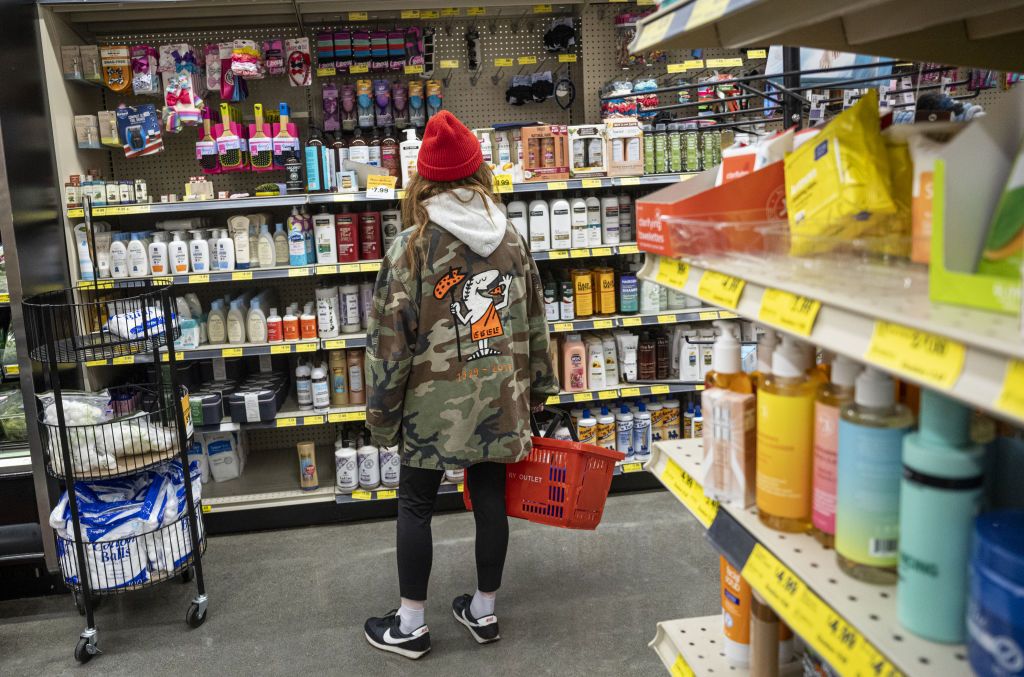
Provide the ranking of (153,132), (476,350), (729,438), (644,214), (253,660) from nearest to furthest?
(729,438), (644,214), (476,350), (253,660), (153,132)

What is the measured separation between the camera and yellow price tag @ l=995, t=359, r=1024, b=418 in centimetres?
74

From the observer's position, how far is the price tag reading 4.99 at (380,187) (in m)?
4.04

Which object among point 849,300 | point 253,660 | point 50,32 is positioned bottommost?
point 253,660

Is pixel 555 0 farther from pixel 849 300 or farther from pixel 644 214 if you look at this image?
pixel 849 300

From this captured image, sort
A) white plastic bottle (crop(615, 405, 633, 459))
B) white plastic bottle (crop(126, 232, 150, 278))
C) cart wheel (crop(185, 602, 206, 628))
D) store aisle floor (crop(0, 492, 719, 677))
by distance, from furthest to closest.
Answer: white plastic bottle (crop(615, 405, 633, 459)) < white plastic bottle (crop(126, 232, 150, 278)) < cart wheel (crop(185, 602, 206, 628)) < store aisle floor (crop(0, 492, 719, 677))

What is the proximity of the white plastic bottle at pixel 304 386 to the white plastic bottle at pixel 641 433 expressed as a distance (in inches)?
70.4

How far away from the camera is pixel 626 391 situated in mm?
4469

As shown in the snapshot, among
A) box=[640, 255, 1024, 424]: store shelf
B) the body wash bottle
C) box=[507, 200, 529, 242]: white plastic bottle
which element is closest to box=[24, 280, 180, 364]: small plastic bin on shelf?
box=[507, 200, 529, 242]: white plastic bottle

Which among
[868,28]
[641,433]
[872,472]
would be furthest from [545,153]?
[872,472]

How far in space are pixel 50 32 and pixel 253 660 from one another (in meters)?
3.06

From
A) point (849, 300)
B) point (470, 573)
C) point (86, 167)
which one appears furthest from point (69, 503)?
point (849, 300)

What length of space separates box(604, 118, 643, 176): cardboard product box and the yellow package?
2.94 metres

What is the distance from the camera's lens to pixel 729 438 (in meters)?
1.44

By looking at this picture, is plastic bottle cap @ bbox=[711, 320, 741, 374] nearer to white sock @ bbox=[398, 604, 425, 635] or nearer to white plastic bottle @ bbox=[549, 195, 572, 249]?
white sock @ bbox=[398, 604, 425, 635]
